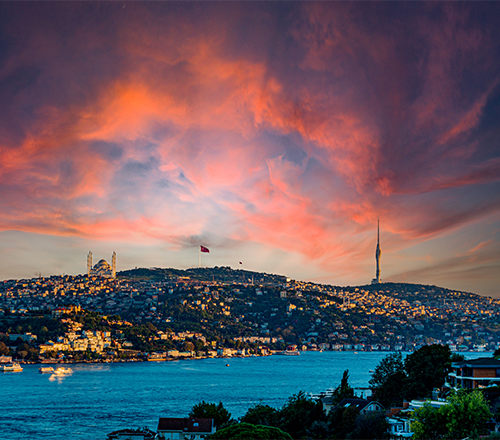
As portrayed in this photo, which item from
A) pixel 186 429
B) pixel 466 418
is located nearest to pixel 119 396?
pixel 186 429

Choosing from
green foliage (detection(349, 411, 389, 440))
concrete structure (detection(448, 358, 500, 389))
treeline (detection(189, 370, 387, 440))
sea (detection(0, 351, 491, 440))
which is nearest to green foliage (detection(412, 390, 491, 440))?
green foliage (detection(349, 411, 389, 440))

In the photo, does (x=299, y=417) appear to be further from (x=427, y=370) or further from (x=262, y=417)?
(x=427, y=370)

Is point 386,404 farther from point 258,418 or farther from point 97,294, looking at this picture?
point 97,294

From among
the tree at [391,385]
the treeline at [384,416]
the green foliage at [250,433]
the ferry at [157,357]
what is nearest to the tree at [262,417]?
the treeline at [384,416]

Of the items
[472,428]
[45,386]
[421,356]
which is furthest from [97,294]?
[472,428]

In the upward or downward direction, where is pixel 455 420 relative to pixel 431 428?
upward

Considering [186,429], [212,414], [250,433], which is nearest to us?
[250,433]

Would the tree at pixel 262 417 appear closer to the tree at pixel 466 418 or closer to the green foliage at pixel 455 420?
the green foliage at pixel 455 420
